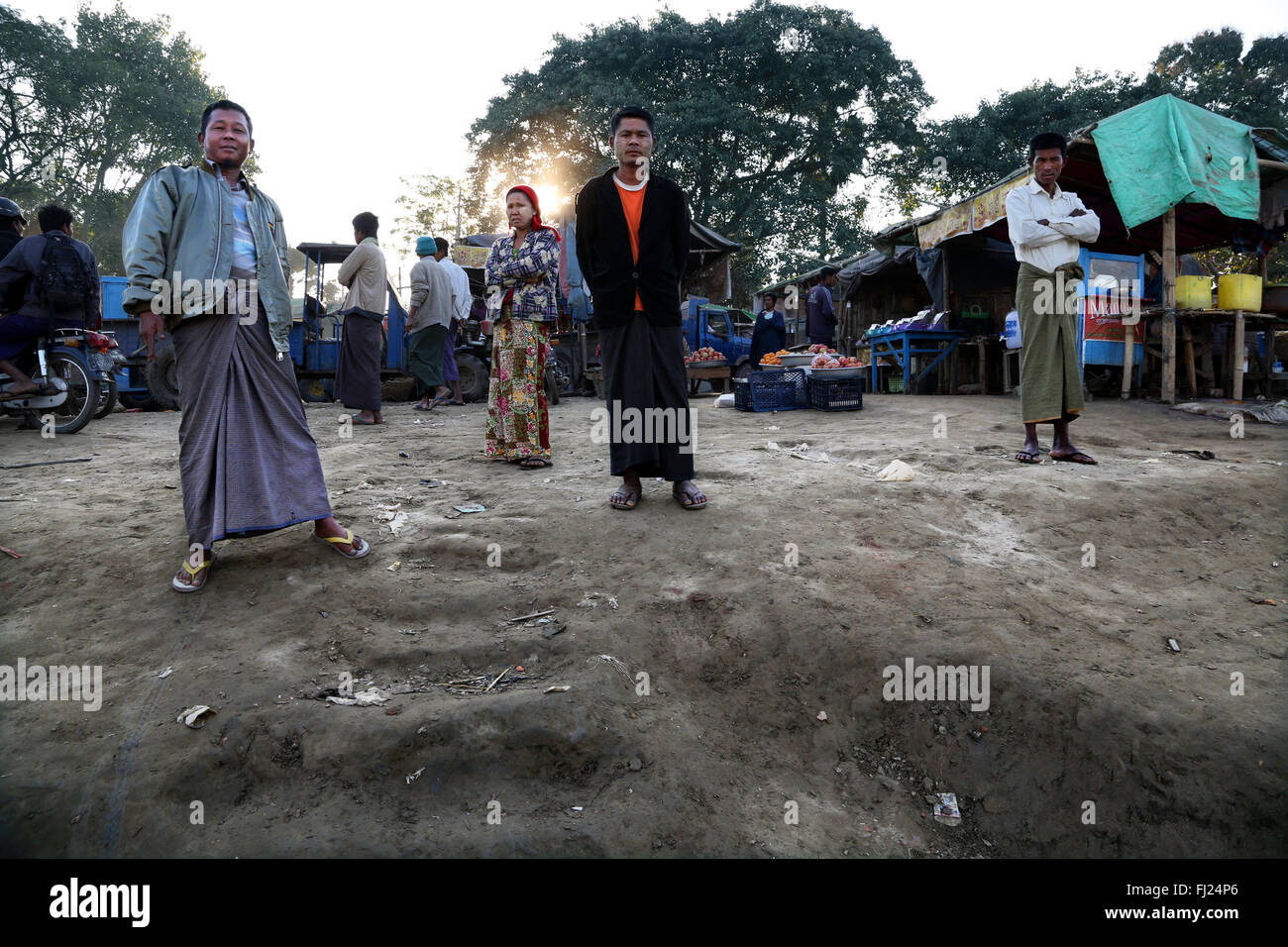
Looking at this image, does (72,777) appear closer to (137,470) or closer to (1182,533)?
(137,470)

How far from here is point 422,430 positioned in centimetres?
686

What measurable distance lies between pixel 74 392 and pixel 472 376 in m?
4.84

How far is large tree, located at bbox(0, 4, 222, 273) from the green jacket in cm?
2286

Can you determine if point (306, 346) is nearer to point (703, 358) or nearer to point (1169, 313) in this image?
point (703, 358)

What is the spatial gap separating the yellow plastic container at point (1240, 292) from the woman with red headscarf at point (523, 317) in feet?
25.0

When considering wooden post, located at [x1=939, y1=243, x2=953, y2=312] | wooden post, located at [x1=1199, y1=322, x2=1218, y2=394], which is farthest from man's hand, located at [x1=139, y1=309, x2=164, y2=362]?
wooden post, located at [x1=939, y1=243, x2=953, y2=312]

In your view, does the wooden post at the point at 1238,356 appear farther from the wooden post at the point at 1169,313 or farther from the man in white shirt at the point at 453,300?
the man in white shirt at the point at 453,300

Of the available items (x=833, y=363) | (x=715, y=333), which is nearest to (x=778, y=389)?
(x=833, y=363)

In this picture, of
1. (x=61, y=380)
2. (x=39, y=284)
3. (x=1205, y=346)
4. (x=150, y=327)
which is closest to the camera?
(x=150, y=327)

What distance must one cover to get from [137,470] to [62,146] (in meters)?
24.2

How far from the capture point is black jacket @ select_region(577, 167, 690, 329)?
12.0ft

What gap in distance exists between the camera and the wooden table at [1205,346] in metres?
7.82

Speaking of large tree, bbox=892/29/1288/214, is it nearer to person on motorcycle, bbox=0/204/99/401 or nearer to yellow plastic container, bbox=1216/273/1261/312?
yellow plastic container, bbox=1216/273/1261/312

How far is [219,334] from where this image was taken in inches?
115
